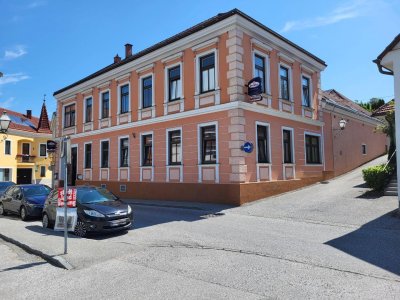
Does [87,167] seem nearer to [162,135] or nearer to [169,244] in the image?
[162,135]

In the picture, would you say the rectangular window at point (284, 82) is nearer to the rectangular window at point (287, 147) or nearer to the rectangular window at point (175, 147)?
the rectangular window at point (287, 147)

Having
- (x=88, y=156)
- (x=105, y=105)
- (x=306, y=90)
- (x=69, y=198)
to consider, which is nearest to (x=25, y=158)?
(x=88, y=156)

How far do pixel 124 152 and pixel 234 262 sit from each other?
17.1 meters

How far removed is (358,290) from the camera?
5.31 m

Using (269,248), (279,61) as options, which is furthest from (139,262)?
(279,61)

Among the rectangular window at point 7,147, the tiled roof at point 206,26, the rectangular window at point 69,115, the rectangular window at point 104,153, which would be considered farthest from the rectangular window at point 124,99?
the rectangular window at point 7,147

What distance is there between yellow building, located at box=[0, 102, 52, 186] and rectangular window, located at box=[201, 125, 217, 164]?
1140 inches

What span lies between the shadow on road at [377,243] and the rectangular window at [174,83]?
39.6 ft

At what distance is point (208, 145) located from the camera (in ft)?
57.6

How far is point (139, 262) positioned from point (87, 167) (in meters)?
20.6

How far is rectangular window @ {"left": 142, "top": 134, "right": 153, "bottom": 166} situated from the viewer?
20.8 m

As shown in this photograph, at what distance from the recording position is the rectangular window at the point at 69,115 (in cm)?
2895

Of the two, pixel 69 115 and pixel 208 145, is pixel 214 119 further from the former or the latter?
pixel 69 115

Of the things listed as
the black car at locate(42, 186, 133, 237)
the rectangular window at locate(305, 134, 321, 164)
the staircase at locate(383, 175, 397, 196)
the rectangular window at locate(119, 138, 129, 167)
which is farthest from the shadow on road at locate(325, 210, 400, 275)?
the rectangular window at locate(119, 138, 129, 167)
